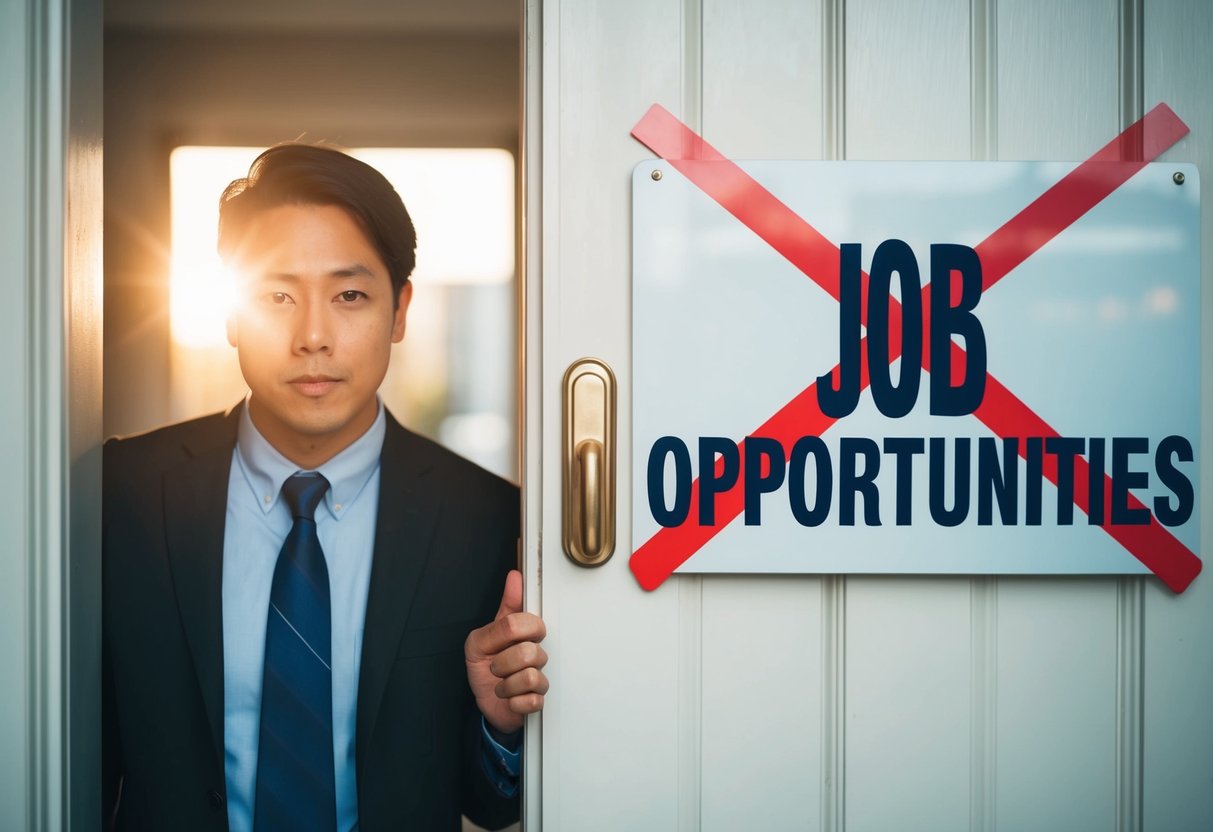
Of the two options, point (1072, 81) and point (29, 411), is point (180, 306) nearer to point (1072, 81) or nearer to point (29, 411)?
point (29, 411)

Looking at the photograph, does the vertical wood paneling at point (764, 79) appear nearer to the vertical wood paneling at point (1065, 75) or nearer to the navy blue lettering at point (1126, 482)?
the vertical wood paneling at point (1065, 75)

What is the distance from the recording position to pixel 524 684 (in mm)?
794

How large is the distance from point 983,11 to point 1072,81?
133 mm

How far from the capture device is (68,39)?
2.64ft

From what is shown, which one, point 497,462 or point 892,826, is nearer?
point 892,826

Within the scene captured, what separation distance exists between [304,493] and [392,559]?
20cm

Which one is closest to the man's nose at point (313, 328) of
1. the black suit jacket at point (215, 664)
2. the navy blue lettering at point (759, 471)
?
the black suit jacket at point (215, 664)

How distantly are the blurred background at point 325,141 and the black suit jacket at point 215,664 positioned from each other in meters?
0.69

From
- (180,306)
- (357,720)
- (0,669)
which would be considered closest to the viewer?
(0,669)

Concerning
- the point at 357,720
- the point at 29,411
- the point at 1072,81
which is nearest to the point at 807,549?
the point at 1072,81

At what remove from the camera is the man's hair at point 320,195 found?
4.19 ft

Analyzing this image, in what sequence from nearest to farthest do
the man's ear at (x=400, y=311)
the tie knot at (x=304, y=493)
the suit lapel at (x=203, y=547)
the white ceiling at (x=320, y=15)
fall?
1. the suit lapel at (x=203, y=547)
2. the tie knot at (x=304, y=493)
3. the man's ear at (x=400, y=311)
4. the white ceiling at (x=320, y=15)

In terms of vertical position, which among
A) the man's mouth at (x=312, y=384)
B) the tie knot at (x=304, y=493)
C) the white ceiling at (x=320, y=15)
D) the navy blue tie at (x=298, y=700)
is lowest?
the navy blue tie at (x=298, y=700)

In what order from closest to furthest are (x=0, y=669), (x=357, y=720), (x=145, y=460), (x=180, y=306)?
(x=0, y=669) → (x=357, y=720) → (x=145, y=460) → (x=180, y=306)
